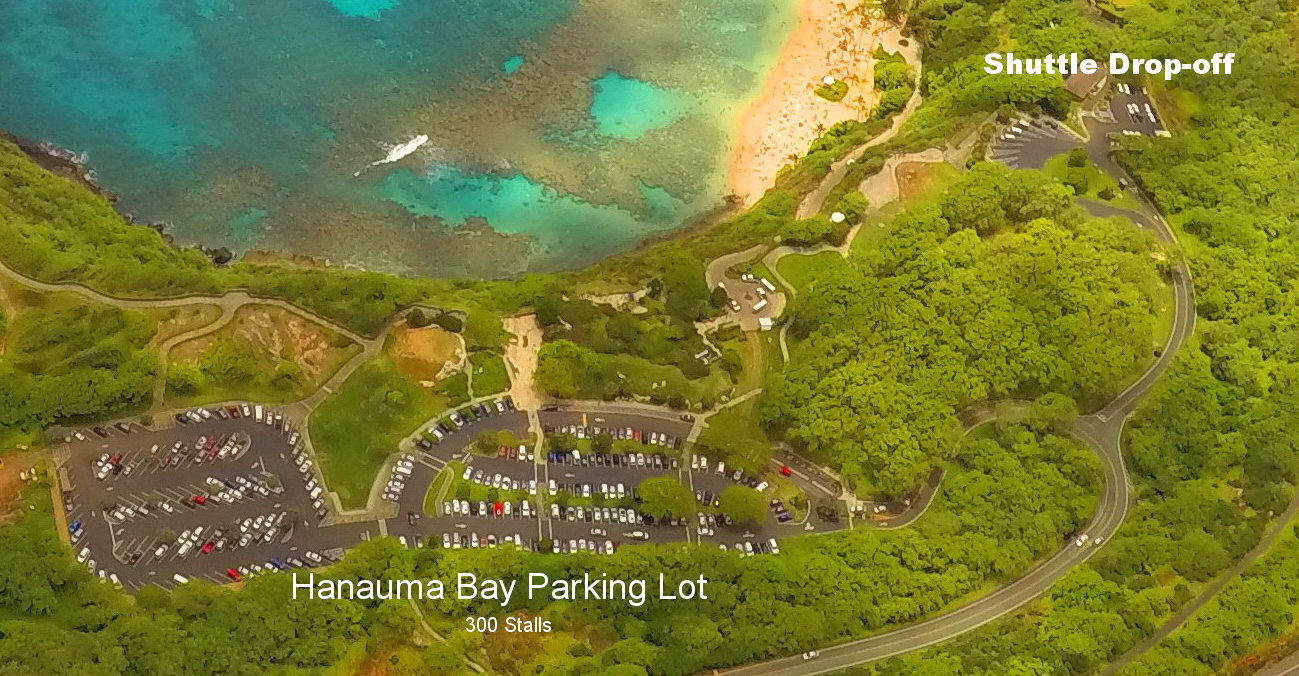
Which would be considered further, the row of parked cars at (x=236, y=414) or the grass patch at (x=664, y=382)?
the grass patch at (x=664, y=382)

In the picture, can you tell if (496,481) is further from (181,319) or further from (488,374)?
(181,319)

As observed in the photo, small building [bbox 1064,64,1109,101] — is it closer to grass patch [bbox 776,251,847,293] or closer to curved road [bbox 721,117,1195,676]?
curved road [bbox 721,117,1195,676]

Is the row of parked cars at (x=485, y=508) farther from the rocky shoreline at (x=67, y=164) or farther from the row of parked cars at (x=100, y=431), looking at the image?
the rocky shoreline at (x=67, y=164)

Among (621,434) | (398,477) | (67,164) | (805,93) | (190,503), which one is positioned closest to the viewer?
(190,503)

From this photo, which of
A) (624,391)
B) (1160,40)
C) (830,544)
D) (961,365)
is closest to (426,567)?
(624,391)

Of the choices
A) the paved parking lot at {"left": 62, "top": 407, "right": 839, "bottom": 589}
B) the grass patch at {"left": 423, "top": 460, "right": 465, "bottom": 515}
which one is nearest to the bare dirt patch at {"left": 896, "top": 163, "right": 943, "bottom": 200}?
the paved parking lot at {"left": 62, "top": 407, "right": 839, "bottom": 589}

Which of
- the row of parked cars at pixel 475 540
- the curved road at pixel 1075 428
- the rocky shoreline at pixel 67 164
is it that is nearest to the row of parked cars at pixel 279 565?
the row of parked cars at pixel 475 540

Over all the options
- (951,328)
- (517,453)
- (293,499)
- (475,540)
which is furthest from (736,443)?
(293,499)
